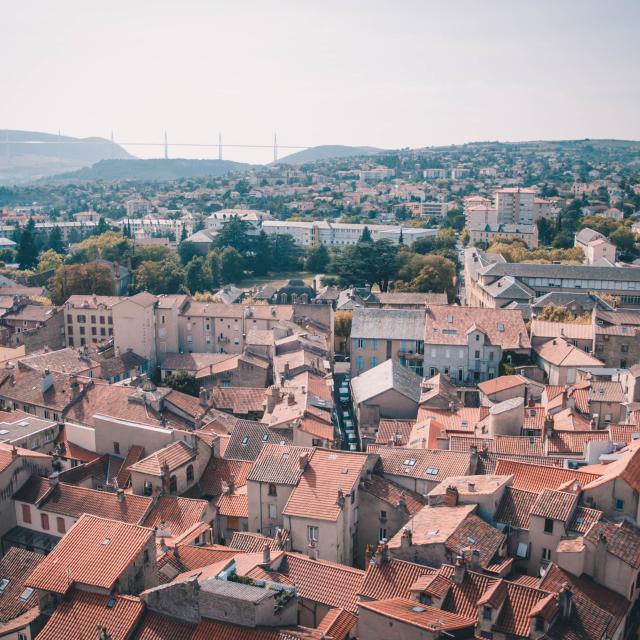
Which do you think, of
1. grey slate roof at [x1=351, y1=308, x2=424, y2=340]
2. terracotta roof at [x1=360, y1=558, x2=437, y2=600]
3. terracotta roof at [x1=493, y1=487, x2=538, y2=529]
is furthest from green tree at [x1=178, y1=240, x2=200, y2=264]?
terracotta roof at [x1=360, y1=558, x2=437, y2=600]

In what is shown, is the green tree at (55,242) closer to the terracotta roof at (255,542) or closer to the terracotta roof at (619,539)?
the terracotta roof at (255,542)

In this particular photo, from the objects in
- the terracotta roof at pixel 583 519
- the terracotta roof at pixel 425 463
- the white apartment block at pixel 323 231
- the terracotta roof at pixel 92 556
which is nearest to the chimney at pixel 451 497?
the terracotta roof at pixel 425 463

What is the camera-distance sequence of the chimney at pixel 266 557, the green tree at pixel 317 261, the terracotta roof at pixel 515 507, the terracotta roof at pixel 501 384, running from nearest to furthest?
the chimney at pixel 266 557 → the terracotta roof at pixel 515 507 → the terracotta roof at pixel 501 384 → the green tree at pixel 317 261

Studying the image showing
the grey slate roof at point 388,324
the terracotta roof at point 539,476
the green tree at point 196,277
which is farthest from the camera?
the green tree at point 196,277

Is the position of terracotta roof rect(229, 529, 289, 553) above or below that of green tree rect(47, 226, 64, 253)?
below

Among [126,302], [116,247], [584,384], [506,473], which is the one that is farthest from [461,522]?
[116,247]

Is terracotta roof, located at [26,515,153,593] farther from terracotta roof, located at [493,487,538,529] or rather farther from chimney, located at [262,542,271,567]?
terracotta roof, located at [493,487,538,529]

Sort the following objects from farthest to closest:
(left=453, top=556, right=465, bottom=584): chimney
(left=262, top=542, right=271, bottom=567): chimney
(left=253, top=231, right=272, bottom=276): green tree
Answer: (left=253, top=231, right=272, bottom=276): green tree → (left=262, top=542, right=271, bottom=567): chimney → (left=453, top=556, right=465, bottom=584): chimney
